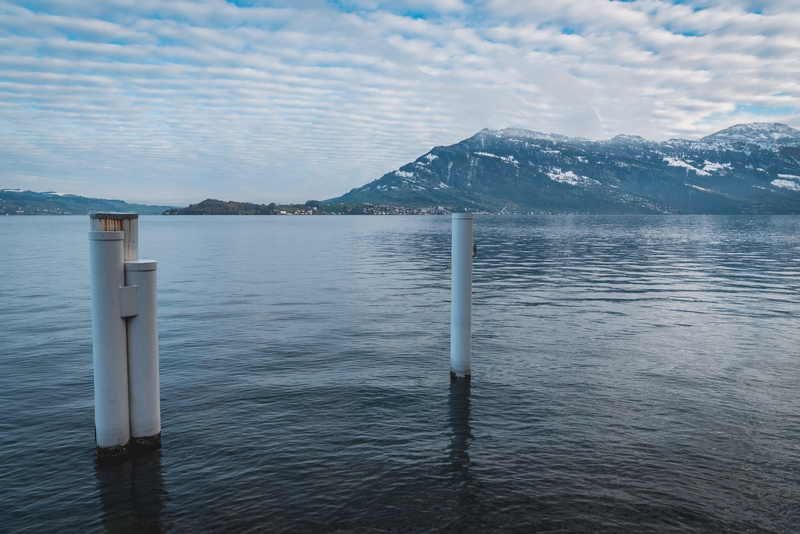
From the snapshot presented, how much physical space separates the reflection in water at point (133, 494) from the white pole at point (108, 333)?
0.81m

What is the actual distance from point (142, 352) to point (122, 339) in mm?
486

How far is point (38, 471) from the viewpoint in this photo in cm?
1161

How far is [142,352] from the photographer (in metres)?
11.7

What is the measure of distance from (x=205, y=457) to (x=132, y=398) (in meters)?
2.04

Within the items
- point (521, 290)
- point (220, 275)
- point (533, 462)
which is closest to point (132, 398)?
point (533, 462)

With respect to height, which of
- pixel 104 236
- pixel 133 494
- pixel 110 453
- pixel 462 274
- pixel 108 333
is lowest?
pixel 133 494

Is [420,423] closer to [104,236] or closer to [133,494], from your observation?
[133,494]

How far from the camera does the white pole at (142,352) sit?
11.6 metres

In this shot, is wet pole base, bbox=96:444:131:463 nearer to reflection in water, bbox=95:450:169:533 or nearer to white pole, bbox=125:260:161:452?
reflection in water, bbox=95:450:169:533

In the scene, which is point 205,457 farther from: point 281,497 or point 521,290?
point 521,290

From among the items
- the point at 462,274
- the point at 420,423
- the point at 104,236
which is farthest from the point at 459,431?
the point at 104,236

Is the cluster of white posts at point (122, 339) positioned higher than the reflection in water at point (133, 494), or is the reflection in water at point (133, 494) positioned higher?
the cluster of white posts at point (122, 339)

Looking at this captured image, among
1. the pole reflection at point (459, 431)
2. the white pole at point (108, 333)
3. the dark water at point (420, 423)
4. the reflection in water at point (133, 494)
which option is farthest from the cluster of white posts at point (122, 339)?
the pole reflection at point (459, 431)

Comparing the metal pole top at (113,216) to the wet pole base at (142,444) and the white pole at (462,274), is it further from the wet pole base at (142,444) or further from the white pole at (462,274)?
the white pole at (462,274)
